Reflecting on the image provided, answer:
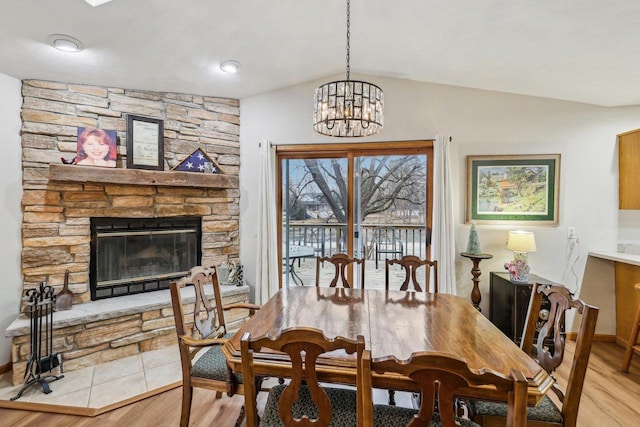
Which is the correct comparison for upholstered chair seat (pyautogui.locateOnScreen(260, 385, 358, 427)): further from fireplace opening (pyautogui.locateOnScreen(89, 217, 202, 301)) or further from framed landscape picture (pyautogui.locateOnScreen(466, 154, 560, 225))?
framed landscape picture (pyautogui.locateOnScreen(466, 154, 560, 225))

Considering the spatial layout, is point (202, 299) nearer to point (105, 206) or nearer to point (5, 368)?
point (105, 206)

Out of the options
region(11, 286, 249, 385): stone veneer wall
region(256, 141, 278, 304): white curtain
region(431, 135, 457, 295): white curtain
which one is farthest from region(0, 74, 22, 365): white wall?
region(431, 135, 457, 295): white curtain

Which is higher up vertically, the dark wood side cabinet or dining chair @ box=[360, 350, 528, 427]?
dining chair @ box=[360, 350, 528, 427]

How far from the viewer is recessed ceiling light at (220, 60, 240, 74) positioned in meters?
2.89

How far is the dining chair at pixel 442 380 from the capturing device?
2.94 feet

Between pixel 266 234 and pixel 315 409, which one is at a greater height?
pixel 266 234

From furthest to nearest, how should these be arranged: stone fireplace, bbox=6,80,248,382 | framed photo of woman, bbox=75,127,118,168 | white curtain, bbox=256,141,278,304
A: white curtain, bbox=256,141,278,304 → framed photo of woman, bbox=75,127,118,168 → stone fireplace, bbox=6,80,248,382

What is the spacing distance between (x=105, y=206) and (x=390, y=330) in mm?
2935

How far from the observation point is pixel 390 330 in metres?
1.69

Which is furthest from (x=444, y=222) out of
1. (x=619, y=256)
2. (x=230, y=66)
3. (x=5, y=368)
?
(x=5, y=368)

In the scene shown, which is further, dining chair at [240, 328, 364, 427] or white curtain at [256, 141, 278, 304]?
white curtain at [256, 141, 278, 304]

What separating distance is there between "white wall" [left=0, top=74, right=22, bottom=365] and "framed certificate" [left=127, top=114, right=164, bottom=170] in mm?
841

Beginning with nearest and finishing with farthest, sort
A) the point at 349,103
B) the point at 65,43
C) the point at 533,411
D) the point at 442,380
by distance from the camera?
the point at 442,380, the point at 533,411, the point at 349,103, the point at 65,43

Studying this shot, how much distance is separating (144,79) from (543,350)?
3791 millimetres
